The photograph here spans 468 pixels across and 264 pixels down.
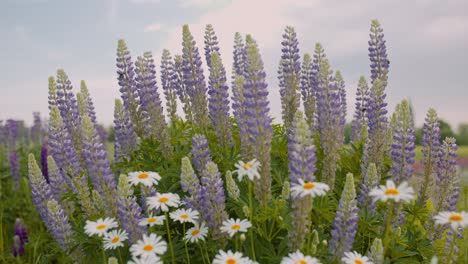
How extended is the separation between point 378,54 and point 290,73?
1115 mm

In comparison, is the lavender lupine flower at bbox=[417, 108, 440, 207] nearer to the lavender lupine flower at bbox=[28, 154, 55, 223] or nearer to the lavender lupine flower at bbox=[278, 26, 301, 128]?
the lavender lupine flower at bbox=[278, 26, 301, 128]

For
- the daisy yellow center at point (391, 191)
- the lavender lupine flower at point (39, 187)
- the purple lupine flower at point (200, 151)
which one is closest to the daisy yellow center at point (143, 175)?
the purple lupine flower at point (200, 151)

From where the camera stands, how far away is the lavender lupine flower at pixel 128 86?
6258 millimetres

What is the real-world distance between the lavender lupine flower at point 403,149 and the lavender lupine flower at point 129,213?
2414 millimetres

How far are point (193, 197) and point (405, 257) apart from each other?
2515mm

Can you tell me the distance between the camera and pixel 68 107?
20.1ft

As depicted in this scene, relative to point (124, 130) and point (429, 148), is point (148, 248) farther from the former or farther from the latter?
point (429, 148)

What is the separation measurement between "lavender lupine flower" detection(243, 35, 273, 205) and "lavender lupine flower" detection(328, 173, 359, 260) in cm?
63

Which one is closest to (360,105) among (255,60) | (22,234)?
(255,60)

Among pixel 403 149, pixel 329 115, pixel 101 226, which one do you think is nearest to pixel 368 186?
pixel 403 149

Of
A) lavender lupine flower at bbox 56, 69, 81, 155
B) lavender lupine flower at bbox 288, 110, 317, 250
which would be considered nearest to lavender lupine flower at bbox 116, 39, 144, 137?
lavender lupine flower at bbox 56, 69, 81, 155

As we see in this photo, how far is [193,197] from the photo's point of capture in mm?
4645

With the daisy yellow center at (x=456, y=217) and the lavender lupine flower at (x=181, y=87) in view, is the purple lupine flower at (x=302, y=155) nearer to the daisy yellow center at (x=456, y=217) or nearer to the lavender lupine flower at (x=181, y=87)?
the daisy yellow center at (x=456, y=217)

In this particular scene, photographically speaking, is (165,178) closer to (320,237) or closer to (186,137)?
(186,137)
